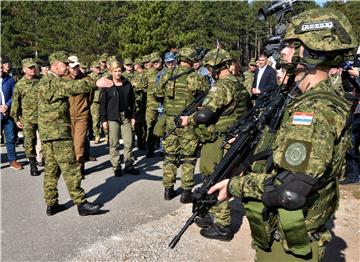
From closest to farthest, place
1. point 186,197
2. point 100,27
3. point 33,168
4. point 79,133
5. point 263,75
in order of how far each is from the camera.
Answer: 1. point 186,197
2. point 79,133
3. point 33,168
4. point 263,75
5. point 100,27

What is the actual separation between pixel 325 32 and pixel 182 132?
12.5ft

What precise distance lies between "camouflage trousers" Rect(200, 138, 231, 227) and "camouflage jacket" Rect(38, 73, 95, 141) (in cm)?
176

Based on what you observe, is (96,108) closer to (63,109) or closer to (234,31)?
(63,109)

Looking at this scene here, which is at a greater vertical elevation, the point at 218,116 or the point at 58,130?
the point at 218,116

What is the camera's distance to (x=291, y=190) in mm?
1953

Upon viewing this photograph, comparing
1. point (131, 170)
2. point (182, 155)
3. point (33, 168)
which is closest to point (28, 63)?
point (33, 168)

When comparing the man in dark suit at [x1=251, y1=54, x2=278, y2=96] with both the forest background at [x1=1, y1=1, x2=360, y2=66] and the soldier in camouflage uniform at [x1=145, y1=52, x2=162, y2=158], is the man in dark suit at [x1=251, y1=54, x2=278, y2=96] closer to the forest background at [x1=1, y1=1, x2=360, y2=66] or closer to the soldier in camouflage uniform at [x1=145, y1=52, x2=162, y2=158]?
the soldier in camouflage uniform at [x1=145, y1=52, x2=162, y2=158]

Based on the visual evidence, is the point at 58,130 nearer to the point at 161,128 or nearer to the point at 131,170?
the point at 161,128

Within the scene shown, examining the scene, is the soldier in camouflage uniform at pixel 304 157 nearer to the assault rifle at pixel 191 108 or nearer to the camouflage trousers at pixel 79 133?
the assault rifle at pixel 191 108

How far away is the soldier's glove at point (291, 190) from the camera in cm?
195

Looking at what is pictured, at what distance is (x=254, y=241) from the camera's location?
2428mm

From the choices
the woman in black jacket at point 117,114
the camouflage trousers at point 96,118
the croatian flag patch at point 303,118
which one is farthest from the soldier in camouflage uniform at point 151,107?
the croatian flag patch at point 303,118

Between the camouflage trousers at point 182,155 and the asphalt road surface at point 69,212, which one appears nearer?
the asphalt road surface at point 69,212

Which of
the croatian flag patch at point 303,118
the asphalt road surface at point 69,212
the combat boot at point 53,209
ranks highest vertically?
the croatian flag patch at point 303,118
